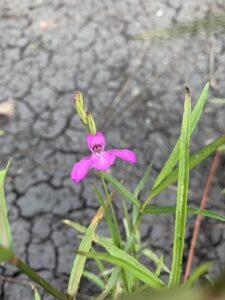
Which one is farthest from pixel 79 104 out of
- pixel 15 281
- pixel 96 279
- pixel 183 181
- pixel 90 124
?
pixel 15 281

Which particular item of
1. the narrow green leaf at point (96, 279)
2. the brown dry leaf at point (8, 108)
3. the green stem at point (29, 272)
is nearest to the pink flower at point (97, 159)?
the green stem at point (29, 272)

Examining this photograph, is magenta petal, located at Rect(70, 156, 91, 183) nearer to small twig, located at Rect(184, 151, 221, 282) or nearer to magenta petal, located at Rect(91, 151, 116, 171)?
magenta petal, located at Rect(91, 151, 116, 171)

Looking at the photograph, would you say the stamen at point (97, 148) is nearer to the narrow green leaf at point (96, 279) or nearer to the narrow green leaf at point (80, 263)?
the narrow green leaf at point (80, 263)

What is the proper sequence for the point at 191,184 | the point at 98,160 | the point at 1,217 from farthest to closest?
the point at 191,184
the point at 98,160
the point at 1,217

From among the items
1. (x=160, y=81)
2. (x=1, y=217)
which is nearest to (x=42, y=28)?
(x=160, y=81)

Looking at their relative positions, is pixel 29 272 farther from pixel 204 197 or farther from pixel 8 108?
pixel 8 108

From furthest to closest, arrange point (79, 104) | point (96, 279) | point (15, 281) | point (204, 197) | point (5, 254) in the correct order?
1. point (204, 197)
2. point (15, 281)
3. point (96, 279)
4. point (79, 104)
5. point (5, 254)

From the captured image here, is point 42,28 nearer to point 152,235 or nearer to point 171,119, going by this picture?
point 171,119
